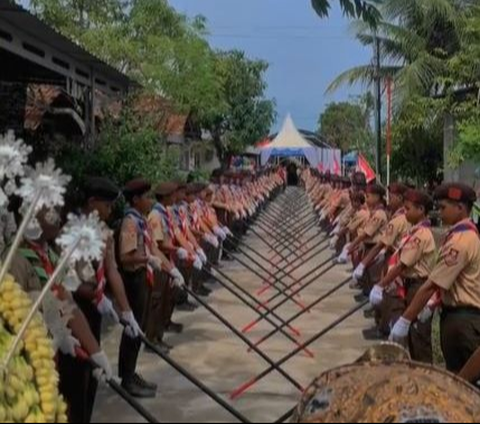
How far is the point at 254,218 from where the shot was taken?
24.0 metres

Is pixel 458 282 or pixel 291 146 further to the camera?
pixel 291 146

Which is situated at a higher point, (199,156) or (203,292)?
(199,156)

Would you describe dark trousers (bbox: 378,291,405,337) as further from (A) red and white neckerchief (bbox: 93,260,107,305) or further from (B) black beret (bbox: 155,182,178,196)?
(A) red and white neckerchief (bbox: 93,260,107,305)

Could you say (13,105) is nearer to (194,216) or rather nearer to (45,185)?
(194,216)

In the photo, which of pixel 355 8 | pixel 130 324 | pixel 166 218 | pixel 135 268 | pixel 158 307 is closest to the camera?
pixel 355 8

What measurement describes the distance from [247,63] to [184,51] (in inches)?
626

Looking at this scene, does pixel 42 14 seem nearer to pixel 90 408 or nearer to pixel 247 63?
pixel 247 63

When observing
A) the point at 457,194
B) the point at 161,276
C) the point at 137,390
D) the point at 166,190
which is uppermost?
the point at 457,194

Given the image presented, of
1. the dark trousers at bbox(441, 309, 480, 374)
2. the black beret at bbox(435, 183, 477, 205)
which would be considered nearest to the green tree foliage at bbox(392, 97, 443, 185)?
the black beret at bbox(435, 183, 477, 205)

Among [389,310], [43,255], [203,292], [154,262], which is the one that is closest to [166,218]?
[154,262]

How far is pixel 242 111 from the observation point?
43594mm

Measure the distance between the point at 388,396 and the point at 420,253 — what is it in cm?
472

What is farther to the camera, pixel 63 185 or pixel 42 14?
pixel 42 14

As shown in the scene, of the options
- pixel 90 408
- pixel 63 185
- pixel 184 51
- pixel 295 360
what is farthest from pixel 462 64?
pixel 63 185
